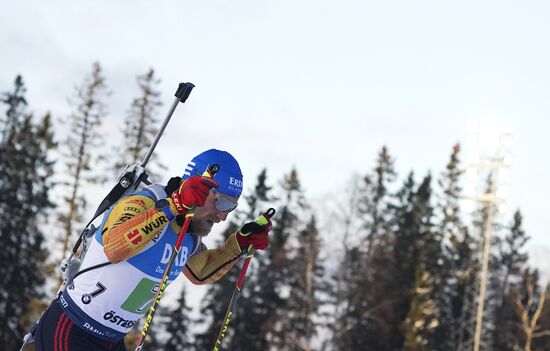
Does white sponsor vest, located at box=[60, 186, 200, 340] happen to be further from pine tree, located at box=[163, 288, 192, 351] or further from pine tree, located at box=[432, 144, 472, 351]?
pine tree, located at box=[432, 144, 472, 351]

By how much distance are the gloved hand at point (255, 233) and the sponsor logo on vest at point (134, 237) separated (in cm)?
126

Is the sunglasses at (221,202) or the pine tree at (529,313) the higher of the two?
the pine tree at (529,313)

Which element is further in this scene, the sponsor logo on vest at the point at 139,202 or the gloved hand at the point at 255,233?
the gloved hand at the point at 255,233

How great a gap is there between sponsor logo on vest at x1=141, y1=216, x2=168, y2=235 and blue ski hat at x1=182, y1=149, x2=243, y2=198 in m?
0.51

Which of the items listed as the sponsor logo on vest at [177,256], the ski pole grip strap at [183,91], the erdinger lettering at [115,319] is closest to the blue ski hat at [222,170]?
the sponsor logo on vest at [177,256]

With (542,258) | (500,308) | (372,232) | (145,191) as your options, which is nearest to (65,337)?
(145,191)

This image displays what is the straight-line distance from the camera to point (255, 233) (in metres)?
5.21

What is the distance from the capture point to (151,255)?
4402 millimetres

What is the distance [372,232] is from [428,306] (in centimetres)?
659

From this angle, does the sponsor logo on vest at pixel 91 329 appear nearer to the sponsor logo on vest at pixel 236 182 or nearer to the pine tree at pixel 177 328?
the sponsor logo on vest at pixel 236 182

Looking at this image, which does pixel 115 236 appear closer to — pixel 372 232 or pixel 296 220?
pixel 296 220

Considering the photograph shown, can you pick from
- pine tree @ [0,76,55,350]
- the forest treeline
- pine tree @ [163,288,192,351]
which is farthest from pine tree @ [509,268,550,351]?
pine tree @ [0,76,55,350]

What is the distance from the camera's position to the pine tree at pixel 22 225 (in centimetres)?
3269

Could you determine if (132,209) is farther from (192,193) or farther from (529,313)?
(529,313)
